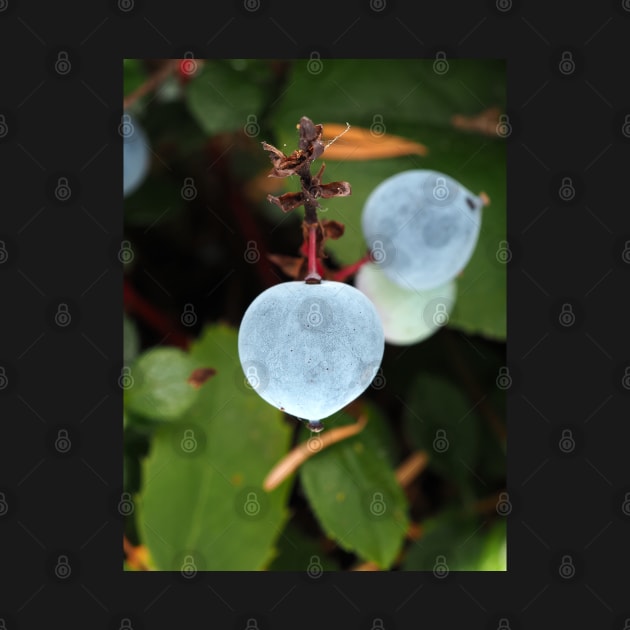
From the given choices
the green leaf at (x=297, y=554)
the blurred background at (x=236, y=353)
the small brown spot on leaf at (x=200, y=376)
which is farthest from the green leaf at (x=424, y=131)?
the green leaf at (x=297, y=554)

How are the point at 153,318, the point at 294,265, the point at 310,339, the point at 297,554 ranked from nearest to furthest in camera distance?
1. the point at 310,339
2. the point at 294,265
3. the point at 297,554
4. the point at 153,318

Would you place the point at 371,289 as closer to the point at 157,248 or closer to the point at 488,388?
the point at 488,388

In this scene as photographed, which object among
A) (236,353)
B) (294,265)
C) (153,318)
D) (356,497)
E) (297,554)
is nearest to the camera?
(294,265)

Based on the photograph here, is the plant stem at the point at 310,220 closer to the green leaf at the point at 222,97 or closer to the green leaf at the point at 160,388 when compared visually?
the green leaf at the point at 160,388

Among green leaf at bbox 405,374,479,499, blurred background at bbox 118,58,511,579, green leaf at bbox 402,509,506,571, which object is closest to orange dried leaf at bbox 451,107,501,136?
blurred background at bbox 118,58,511,579

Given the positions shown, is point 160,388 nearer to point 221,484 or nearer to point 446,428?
point 221,484

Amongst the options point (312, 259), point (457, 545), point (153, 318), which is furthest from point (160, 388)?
point (457, 545)

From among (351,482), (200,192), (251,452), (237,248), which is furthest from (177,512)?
(200,192)
